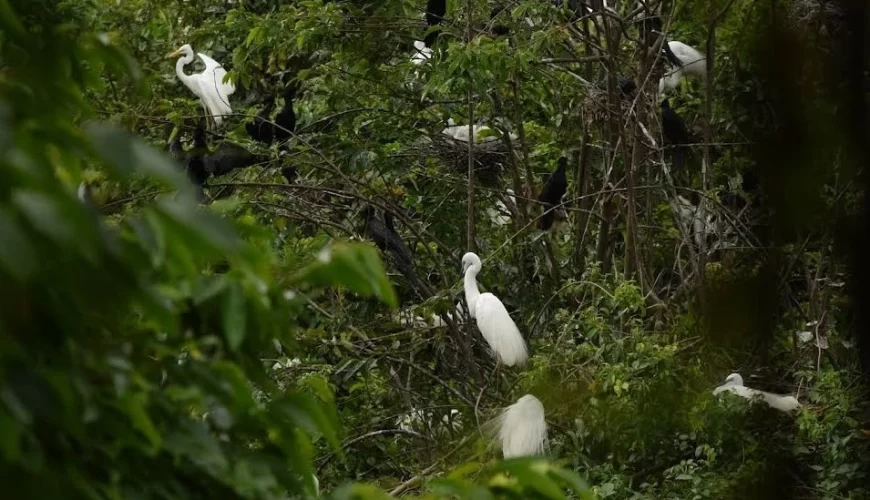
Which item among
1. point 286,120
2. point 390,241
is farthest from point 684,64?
point 286,120

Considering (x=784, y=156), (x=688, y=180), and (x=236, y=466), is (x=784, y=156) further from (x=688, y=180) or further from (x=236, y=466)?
(x=688, y=180)

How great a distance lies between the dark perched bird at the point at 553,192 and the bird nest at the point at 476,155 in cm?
22

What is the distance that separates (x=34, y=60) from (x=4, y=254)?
376 mm

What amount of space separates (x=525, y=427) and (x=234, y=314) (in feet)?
10.2

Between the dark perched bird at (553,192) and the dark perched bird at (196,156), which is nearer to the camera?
the dark perched bird at (196,156)

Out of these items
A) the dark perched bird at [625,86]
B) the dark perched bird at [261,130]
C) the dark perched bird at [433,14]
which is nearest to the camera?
the dark perched bird at [433,14]

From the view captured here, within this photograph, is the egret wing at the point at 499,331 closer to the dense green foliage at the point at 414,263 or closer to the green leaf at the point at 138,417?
the dense green foliage at the point at 414,263

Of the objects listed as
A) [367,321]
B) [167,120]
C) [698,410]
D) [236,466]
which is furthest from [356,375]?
[236,466]

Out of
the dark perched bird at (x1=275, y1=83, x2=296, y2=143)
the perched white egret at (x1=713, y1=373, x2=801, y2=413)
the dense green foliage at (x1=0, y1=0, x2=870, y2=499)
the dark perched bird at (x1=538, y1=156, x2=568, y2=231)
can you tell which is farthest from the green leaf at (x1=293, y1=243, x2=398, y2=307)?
the dark perched bird at (x1=538, y1=156, x2=568, y2=231)

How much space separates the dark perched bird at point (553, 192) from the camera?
5473 millimetres

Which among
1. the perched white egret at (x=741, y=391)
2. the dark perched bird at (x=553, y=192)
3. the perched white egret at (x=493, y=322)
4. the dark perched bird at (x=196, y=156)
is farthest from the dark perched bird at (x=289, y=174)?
the perched white egret at (x=741, y=391)

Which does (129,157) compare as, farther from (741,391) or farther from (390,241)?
(390,241)

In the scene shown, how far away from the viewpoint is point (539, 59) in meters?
4.59

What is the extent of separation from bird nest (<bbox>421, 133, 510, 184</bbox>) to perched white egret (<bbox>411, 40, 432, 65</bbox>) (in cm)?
33
